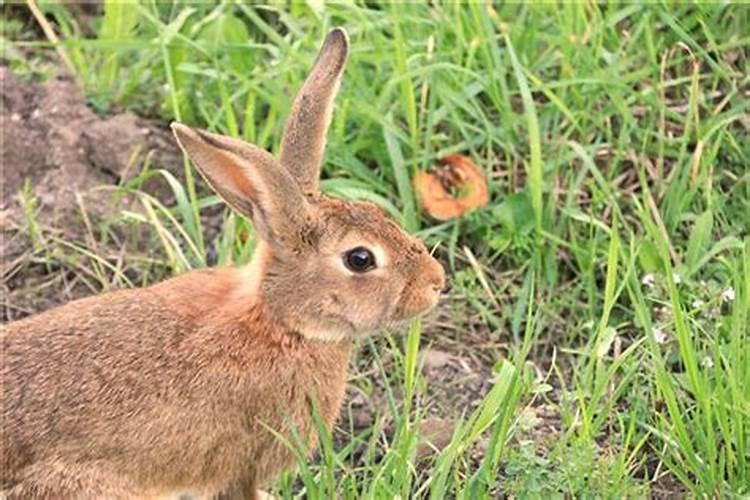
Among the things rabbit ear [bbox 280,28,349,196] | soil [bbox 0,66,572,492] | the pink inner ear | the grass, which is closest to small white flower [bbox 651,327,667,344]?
the grass

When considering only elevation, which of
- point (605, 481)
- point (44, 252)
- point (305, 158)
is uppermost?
point (305, 158)

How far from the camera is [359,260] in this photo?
4.75 metres

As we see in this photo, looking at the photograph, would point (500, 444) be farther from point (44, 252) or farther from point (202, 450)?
point (44, 252)

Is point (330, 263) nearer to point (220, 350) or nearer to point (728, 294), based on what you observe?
point (220, 350)

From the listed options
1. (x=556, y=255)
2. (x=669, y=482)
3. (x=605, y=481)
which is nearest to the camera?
(x=605, y=481)

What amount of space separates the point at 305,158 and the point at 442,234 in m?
0.91

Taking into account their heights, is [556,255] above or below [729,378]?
below

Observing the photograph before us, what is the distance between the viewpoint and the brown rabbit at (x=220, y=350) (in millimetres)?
4609

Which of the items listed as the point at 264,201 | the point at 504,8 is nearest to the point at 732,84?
the point at 504,8

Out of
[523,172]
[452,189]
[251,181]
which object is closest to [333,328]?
[251,181]

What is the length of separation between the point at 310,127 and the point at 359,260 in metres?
0.43

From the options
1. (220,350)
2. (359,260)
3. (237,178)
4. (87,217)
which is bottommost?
(87,217)

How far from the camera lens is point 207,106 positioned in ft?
20.0

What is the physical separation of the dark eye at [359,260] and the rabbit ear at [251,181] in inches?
6.0
